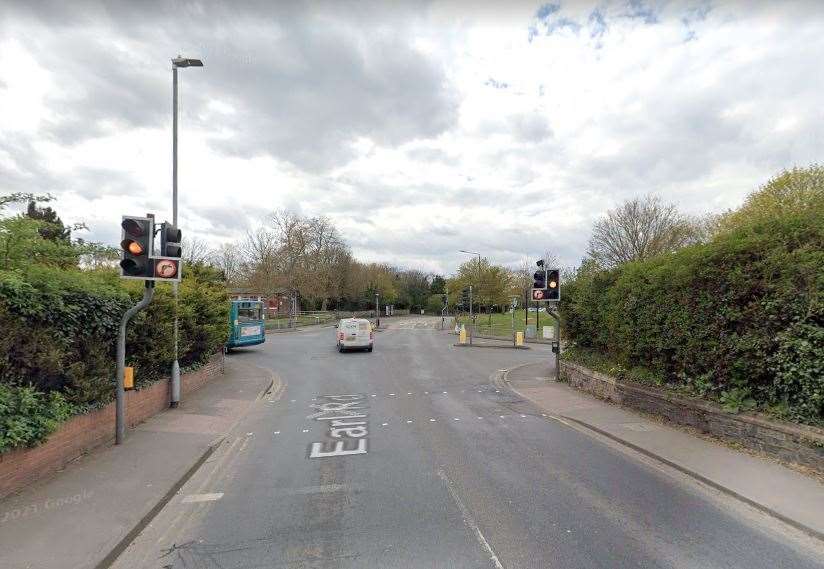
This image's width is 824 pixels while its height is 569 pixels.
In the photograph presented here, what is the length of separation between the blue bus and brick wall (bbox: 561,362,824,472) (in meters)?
18.1

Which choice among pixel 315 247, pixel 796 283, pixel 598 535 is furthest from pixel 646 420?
pixel 315 247

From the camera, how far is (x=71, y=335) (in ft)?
20.2

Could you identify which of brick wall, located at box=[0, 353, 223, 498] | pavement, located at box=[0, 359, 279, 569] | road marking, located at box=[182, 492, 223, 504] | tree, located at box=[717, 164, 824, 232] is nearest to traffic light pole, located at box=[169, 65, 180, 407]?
brick wall, located at box=[0, 353, 223, 498]

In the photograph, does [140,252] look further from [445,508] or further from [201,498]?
[445,508]

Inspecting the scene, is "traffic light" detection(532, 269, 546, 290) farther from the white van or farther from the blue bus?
the blue bus

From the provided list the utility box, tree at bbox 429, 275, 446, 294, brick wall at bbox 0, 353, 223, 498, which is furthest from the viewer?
tree at bbox 429, 275, 446, 294

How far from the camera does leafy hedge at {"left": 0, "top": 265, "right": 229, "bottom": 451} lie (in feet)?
17.1

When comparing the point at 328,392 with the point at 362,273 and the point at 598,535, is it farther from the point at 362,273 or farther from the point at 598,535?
the point at 362,273

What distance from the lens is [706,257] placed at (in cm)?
733

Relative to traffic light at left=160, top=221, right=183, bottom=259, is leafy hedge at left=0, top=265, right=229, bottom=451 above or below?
below

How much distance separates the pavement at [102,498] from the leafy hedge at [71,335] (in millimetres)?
723

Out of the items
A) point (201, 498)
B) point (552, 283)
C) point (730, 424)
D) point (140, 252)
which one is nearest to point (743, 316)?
point (730, 424)

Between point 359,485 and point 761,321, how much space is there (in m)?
5.87

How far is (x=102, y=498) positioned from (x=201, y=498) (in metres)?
1.01
